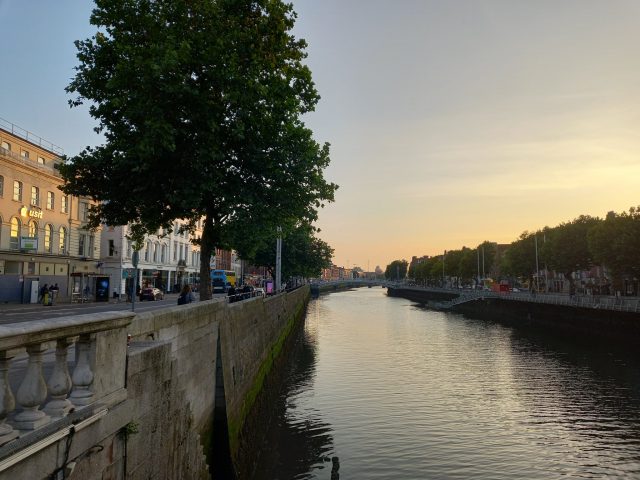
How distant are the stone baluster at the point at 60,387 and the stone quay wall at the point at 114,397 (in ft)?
0.04

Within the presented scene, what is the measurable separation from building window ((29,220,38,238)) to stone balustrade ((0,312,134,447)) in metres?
47.0

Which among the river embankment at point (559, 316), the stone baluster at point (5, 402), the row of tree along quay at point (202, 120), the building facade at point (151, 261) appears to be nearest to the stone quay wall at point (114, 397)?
the stone baluster at point (5, 402)

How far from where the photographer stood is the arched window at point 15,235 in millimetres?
44781

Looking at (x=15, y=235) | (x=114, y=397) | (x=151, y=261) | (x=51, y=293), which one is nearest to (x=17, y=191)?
(x=15, y=235)

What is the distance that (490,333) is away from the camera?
59.0 meters

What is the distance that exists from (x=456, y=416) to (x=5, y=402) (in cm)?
1989

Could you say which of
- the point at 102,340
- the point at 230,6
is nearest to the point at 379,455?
the point at 102,340

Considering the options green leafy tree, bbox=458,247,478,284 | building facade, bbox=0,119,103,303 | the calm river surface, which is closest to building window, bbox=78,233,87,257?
building facade, bbox=0,119,103,303

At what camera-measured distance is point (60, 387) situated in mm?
5180

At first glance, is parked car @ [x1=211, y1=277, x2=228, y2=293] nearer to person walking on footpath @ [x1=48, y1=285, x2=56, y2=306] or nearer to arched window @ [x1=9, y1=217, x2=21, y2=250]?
person walking on footpath @ [x1=48, y1=285, x2=56, y2=306]

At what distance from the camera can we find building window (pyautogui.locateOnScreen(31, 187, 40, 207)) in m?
47.6

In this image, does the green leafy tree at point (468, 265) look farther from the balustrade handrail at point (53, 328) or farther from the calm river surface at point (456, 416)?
the balustrade handrail at point (53, 328)

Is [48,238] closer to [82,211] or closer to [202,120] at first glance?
[82,211]

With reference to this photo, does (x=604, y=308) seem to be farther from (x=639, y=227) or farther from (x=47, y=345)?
(x=47, y=345)
